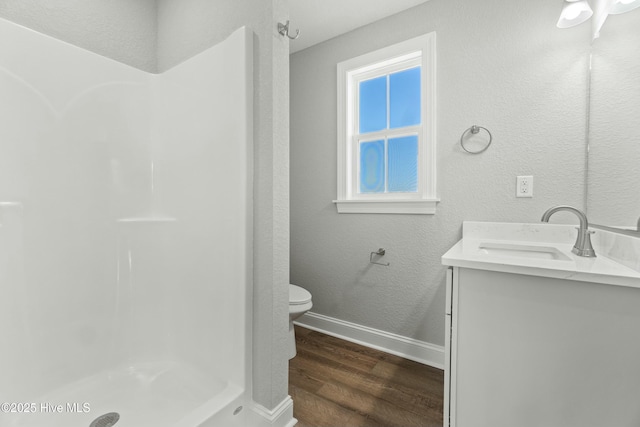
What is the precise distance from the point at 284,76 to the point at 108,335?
61.1 inches

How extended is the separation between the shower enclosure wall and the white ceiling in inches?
38.8

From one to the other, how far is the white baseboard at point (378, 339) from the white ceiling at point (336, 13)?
7.47ft

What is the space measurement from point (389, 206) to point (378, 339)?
3.23 feet

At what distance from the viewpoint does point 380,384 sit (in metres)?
1.61

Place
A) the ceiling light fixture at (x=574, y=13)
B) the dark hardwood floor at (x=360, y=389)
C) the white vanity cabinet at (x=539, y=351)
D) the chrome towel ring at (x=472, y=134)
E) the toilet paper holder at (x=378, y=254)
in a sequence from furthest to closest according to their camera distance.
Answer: the toilet paper holder at (x=378, y=254)
the chrome towel ring at (x=472, y=134)
the dark hardwood floor at (x=360, y=389)
the ceiling light fixture at (x=574, y=13)
the white vanity cabinet at (x=539, y=351)

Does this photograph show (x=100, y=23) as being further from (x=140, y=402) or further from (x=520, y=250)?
(x=520, y=250)

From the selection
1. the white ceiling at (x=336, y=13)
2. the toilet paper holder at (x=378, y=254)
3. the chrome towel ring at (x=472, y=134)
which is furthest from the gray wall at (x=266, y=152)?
the chrome towel ring at (x=472, y=134)

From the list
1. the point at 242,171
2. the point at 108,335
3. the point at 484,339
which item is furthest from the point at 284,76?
the point at 108,335

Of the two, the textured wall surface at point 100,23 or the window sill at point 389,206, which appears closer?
the textured wall surface at point 100,23

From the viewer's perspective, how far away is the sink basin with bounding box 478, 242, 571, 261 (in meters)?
1.33

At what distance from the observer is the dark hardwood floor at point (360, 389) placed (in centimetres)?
136

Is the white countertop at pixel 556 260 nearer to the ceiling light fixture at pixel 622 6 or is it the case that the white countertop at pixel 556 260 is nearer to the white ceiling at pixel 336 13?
the ceiling light fixture at pixel 622 6

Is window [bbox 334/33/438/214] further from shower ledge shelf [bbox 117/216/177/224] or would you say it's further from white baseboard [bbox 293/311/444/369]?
shower ledge shelf [bbox 117/216/177/224]

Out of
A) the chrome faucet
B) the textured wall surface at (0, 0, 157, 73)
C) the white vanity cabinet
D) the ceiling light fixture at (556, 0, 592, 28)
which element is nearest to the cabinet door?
the white vanity cabinet
